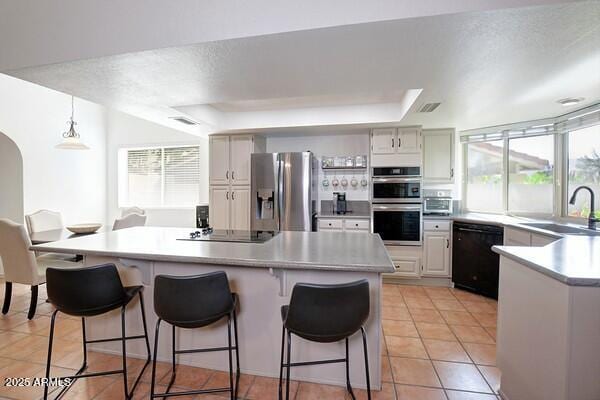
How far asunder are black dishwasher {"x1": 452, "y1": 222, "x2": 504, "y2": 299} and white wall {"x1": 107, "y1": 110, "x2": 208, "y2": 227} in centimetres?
417

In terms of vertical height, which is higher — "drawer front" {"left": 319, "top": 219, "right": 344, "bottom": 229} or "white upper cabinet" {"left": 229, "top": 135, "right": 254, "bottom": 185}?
"white upper cabinet" {"left": 229, "top": 135, "right": 254, "bottom": 185}

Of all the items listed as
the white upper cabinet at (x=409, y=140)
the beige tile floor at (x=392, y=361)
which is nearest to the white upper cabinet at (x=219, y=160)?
the beige tile floor at (x=392, y=361)

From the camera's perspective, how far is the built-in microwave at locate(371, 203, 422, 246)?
375 centimetres

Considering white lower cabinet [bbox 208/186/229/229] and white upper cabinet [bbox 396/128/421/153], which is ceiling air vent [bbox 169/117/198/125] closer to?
white lower cabinet [bbox 208/186/229/229]

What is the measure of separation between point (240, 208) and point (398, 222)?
2347 mm

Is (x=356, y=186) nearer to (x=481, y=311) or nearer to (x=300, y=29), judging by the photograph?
(x=481, y=311)

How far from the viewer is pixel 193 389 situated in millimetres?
1803

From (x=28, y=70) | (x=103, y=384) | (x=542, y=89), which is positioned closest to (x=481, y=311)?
(x=542, y=89)

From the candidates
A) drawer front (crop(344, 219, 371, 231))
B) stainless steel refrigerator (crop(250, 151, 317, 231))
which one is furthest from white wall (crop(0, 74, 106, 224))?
drawer front (crop(344, 219, 371, 231))

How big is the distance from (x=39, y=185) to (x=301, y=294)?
5.01 metres

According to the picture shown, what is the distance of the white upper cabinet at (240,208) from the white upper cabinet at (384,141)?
201 centimetres

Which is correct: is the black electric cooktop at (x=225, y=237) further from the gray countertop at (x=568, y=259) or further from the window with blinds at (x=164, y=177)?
the window with blinds at (x=164, y=177)

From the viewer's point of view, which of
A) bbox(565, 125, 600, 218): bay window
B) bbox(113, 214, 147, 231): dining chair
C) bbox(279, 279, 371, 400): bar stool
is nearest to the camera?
bbox(279, 279, 371, 400): bar stool

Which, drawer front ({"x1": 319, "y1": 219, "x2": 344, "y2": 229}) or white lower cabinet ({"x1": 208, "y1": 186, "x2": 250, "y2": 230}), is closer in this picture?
drawer front ({"x1": 319, "y1": 219, "x2": 344, "y2": 229})
